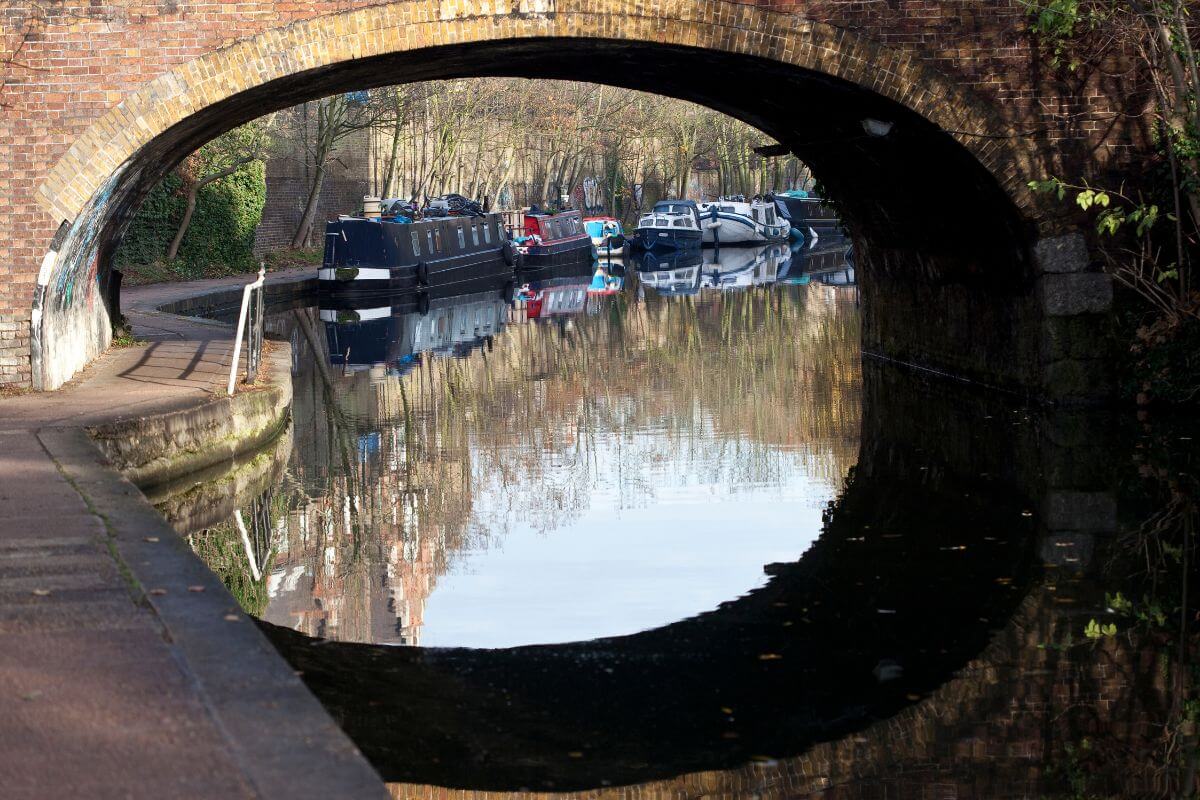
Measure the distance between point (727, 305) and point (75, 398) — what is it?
629 inches

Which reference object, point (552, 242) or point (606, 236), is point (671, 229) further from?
point (552, 242)

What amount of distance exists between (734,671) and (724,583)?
56.7 inches

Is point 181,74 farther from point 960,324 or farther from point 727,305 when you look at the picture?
point 727,305

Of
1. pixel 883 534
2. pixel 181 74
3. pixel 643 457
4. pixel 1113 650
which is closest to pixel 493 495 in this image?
pixel 643 457

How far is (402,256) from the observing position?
28562mm

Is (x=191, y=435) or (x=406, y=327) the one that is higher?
(x=406, y=327)

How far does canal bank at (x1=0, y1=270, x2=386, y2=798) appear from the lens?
139 inches

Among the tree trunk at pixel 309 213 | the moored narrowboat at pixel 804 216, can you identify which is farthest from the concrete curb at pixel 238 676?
the moored narrowboat at pixel 804 216

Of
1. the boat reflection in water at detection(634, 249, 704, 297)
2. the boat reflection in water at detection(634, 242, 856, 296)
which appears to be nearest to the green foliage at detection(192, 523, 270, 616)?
the boat reflection in water at detection(634, 249, 704, 297)

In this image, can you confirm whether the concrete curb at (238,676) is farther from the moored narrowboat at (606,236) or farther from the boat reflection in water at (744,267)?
the moored narrowboat at (606,236)

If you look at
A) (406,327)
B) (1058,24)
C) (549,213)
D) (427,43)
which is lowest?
(406,327)

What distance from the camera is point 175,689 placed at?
163 inches

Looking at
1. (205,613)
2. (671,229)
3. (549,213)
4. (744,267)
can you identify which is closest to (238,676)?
(205,613)

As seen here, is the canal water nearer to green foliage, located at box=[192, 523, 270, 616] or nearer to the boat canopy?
green foliage, located at box=[192, 523, 270, 616]
